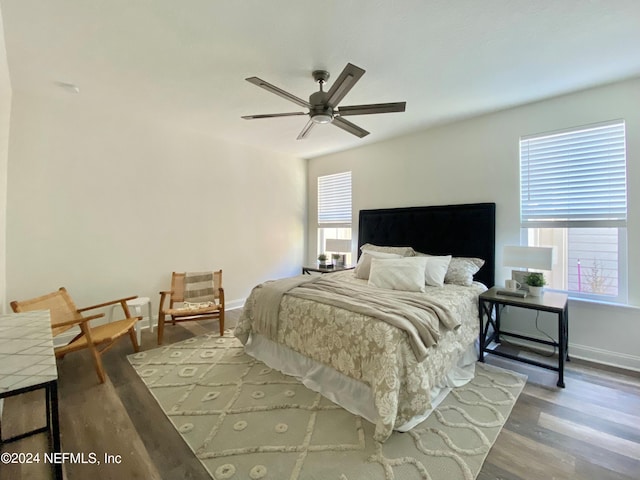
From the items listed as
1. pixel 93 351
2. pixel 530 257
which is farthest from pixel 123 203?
pixel 530 257

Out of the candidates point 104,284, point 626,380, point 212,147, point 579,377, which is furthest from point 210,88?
point 626,380

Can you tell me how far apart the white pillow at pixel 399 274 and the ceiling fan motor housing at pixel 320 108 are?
1.64 m

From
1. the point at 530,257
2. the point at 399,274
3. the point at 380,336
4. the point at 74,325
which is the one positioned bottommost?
the point at 74,325

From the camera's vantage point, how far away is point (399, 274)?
9.75 ft

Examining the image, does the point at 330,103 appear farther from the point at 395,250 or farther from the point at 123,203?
the point at 123,203

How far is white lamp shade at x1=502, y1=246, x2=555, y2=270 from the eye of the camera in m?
2.63

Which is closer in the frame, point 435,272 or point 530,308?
point 530,308

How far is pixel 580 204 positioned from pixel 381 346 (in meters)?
2.67

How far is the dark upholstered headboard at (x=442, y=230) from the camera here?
11.1ft

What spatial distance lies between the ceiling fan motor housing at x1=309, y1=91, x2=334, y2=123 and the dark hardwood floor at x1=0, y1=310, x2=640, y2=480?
247 cm

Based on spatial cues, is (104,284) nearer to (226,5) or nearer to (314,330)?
(314,330)

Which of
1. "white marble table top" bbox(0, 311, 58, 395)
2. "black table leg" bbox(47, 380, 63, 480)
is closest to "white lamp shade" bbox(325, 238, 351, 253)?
"white marble table top" bbox(0, 311, 58, 395)

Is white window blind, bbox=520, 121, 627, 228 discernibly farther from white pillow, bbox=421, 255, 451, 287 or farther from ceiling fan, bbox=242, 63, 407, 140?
ceiling fan, bbox=242, 63, 407, 140

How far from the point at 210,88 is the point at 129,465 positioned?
3.01 meters
